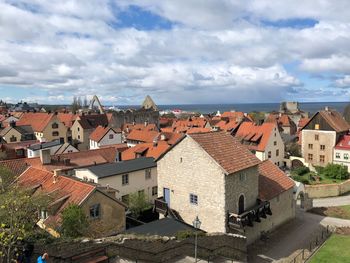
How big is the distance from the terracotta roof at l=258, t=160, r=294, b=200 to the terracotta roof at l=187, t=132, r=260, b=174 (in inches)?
166

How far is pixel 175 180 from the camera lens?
31.4 metres

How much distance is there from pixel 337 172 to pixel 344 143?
21.9 feet

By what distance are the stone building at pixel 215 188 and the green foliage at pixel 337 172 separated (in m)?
24.6

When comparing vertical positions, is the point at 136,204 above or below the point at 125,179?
below

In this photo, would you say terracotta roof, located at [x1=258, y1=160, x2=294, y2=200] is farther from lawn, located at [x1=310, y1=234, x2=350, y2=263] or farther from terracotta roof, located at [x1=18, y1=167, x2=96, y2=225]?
terracotta roof, located at [x1=18, y1=167, x2=96, y2=225]

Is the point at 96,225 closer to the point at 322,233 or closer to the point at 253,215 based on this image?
the point at 253,215

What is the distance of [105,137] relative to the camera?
6931cm

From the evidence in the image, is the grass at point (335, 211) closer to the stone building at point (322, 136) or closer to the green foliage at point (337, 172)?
the green foliage at point (337, 172)

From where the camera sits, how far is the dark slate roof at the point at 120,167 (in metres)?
36.2

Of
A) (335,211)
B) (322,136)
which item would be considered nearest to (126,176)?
(335,211)

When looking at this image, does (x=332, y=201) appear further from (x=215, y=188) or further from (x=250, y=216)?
(x=215, y=188)

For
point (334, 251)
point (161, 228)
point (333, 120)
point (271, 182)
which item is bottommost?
point (334, 251)

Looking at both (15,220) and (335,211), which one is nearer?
(15,220)

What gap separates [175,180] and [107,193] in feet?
22.7
